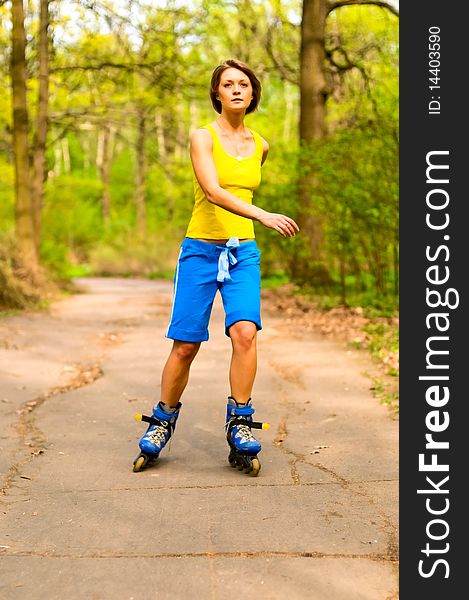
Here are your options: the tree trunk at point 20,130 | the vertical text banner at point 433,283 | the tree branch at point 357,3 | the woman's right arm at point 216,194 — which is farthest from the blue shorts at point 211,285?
the tree branch at point 357,3

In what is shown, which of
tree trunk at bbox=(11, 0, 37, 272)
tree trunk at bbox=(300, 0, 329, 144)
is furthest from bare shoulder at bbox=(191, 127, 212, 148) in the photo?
tree trunk at bbox=(11, 0, 37, 272)

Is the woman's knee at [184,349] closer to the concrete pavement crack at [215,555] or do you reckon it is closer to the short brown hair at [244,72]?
the short brown hair at [244,72]

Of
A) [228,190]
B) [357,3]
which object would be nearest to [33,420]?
[228,190]

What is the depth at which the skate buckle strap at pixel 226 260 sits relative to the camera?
418cm

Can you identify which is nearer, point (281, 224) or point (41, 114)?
point (281, 224)

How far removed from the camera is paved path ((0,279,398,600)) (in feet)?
9.39

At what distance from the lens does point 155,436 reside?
14.2ft

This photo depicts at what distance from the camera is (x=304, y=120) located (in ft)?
47.5

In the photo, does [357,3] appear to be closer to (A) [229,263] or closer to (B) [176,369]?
(A) [229,263]

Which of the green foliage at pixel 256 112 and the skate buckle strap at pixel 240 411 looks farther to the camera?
the green foliage at pixel 256 112

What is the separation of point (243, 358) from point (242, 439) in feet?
1.29

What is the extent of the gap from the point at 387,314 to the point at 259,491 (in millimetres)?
6336

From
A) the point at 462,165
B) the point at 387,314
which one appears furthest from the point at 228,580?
the point at 387,314

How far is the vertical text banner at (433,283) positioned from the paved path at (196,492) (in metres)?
0.31
